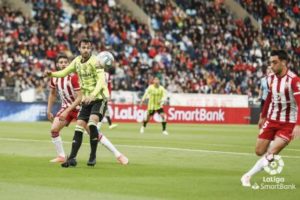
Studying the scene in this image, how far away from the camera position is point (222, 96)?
4972cm

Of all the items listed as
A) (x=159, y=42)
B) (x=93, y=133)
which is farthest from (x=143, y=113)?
(x=93, y=133)

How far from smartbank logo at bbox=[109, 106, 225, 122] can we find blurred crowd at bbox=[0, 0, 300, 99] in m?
1.20

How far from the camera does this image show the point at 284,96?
1434 cm

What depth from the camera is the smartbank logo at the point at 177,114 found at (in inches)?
1843

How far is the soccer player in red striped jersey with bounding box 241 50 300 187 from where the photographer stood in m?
14.0

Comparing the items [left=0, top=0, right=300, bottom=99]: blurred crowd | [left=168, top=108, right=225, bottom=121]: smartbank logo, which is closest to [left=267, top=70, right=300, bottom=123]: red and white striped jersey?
[left=0, top=0, right=300, bottom=99]: blurred crowd

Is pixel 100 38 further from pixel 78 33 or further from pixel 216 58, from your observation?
pixel 216 58

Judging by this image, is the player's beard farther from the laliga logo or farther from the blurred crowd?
the blurred crowd

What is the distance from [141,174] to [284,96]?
293 cm

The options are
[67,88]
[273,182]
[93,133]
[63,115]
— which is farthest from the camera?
[67,88]

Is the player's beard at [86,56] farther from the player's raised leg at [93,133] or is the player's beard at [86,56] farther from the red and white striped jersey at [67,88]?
the red and white striped jersey at [67,88]

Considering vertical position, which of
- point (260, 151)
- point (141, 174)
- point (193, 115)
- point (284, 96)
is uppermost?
point (284, 96)

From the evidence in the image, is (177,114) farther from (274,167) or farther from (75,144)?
(274,167)

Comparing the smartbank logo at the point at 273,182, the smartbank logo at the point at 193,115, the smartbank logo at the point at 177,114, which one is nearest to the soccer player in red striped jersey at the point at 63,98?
the smartbank logo at the point at 273,182
